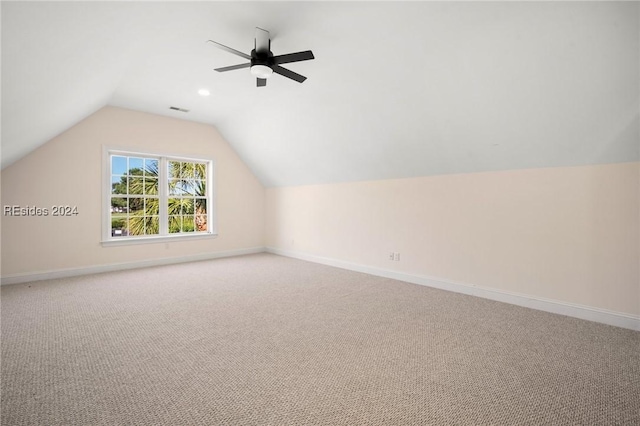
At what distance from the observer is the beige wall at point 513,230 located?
2.91 meters

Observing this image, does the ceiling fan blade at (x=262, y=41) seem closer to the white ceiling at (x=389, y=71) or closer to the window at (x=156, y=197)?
the white ceiling at (x=389, y=71)

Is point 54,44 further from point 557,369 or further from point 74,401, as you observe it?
point 557,369

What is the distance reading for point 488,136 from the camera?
3.39 m

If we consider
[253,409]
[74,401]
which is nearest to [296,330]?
[253,409]

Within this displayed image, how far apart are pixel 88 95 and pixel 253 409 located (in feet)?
13.3

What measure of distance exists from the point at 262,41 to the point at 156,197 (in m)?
3.98

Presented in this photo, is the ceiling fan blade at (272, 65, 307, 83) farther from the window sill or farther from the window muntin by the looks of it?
the window sill

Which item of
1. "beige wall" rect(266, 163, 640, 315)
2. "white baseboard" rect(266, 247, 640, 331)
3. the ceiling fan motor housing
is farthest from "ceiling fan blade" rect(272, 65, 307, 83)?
"white baseboard" rect(266, 247, 640, 331)

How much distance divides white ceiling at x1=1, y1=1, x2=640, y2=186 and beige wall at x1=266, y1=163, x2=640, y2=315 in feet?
0.72

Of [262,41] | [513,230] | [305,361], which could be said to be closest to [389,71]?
[262,41]

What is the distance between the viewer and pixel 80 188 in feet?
15.9

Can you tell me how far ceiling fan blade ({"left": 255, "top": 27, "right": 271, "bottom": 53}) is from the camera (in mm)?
2885

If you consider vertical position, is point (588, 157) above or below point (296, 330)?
above

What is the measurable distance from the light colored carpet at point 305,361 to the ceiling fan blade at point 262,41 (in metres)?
2.61
